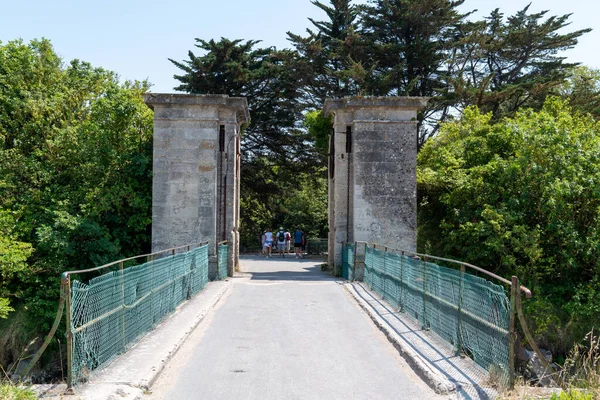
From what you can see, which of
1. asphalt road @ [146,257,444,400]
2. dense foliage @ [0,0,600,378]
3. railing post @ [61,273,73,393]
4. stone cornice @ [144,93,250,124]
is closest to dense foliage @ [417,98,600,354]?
dense foliage @ [0,0,600,378]

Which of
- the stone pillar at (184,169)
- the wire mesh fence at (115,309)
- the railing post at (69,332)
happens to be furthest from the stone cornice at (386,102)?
the railing post at (69,332)

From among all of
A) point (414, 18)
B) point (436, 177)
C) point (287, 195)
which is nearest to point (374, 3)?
point (414, 18)

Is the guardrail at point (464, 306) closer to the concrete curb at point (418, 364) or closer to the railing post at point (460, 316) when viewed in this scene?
the railing post at point (460, 316)

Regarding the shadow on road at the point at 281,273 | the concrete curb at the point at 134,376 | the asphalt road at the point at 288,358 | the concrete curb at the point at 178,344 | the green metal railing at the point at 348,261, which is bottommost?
the shadow on road at the point at 281,273

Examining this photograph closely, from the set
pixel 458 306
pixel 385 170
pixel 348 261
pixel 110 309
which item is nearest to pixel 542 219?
pixel 385 170

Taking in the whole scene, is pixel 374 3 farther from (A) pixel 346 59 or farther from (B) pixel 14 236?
(B) pixel 14 236

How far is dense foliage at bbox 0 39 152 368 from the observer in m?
16.4

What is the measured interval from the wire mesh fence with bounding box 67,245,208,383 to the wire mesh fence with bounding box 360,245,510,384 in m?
4.04

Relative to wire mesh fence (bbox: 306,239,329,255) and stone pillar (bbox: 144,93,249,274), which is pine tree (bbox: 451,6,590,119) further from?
stone pillar (bbox: 144,93,249,274)

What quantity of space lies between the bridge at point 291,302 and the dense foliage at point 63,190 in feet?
3.52

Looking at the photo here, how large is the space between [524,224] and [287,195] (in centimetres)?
2106

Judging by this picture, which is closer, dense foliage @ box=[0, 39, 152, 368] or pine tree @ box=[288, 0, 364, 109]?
dense foliage @ box=[0, 39, 152, 368]

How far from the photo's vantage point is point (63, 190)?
1816 cm

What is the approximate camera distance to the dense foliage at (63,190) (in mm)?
16359
